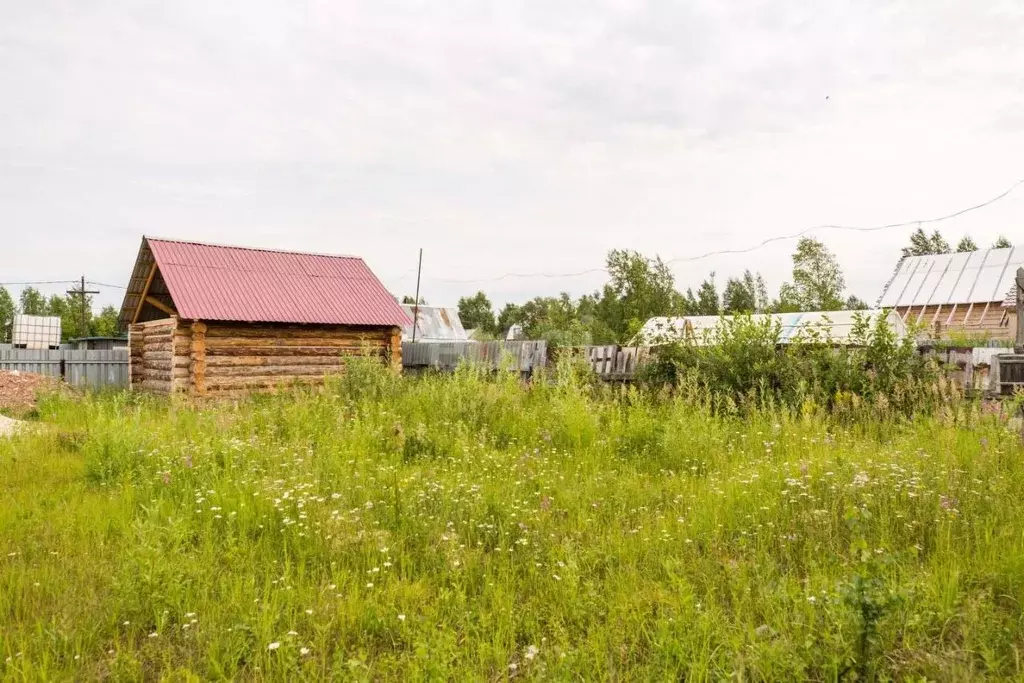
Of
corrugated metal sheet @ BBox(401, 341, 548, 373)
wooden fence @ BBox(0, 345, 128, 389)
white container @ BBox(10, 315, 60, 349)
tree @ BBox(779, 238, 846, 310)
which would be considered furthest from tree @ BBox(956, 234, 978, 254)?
white container @ BBox(10, 315, 60, 349)

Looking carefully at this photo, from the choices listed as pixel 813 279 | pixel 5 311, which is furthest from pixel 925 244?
pixel 5 311

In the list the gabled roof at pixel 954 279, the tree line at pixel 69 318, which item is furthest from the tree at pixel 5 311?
the gabled roof at pixel 954 279

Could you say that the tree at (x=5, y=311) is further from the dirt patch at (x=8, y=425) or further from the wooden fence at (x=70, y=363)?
the dirt patch at (x=8, y=425)

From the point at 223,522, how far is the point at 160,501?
21.9 inches

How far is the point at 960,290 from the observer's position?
120 ft

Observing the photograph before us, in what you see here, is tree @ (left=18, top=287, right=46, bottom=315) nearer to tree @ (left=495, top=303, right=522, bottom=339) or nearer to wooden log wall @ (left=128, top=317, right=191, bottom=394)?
tree @ (left=495, top=303, right=522, bottom=339)

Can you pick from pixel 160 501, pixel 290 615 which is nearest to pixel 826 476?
pixel 290 615

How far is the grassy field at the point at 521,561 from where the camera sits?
3004mm

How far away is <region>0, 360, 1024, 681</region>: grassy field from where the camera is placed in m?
3.00

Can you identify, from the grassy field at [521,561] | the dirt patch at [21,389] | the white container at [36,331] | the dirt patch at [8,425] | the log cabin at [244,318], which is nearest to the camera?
the grassy field at [521,561]

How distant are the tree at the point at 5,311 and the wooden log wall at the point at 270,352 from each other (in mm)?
60072

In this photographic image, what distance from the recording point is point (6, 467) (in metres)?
7.15

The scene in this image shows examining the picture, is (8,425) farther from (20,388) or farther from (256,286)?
(256,286)

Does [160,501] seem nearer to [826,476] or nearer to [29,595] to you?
[29,595]
